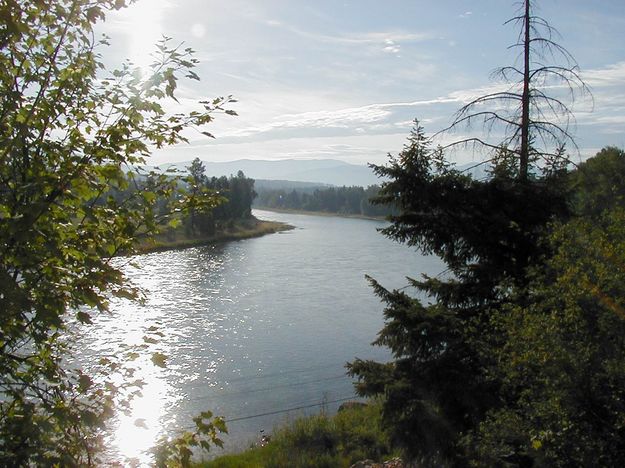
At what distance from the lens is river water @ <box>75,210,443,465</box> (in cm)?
1617

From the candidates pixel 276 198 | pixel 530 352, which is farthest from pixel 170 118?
pixel 276 198

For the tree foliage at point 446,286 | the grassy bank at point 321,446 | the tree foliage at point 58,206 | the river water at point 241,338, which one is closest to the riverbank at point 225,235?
the river water at point 241,338

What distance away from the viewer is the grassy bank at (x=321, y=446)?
1250 cm

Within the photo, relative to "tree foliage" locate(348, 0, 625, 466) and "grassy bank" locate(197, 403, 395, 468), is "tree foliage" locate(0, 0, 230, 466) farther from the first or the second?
"grassy bank" locate(197, 403, 395, 468)

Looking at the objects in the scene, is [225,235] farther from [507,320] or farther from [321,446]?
[507,320]

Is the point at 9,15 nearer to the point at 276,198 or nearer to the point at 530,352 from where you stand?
the point at 530,352

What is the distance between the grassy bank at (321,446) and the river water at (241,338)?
1.53 metres

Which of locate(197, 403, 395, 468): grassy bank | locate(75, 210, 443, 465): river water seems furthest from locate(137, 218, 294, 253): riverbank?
locate(197, 403, 395, 468): grassy bank

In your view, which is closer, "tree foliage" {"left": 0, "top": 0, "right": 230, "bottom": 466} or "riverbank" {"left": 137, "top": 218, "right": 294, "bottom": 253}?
"tree foliage" {"left": 0, "top": 0, "right": 230, "bottom": 466}

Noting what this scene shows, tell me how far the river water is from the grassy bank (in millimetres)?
1535

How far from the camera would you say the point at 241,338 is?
23641 millimetres

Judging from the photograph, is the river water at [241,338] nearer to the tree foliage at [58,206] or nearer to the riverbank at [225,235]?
the tree foliage at [58,206]

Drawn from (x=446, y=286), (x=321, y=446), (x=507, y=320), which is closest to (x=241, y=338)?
(x=321, y=446)

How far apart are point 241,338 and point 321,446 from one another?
35.1ft
